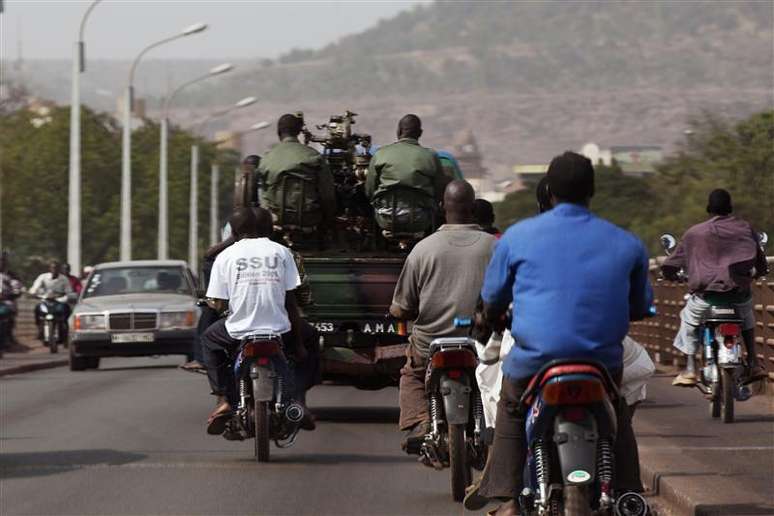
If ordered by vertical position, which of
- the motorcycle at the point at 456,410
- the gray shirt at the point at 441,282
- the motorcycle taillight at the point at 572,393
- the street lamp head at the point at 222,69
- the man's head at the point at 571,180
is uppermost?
the street lamp head at the point at 222,69

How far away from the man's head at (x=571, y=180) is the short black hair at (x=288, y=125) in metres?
9.55

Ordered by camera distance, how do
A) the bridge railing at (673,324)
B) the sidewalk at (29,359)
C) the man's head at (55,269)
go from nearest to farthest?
the bridge railing at (673,324), the sidewalk at (29,359), the man's head at (55,269)

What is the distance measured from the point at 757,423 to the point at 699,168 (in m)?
91.6

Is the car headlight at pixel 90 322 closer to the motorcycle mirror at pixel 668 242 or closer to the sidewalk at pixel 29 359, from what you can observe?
the sidewalk at pixel 29 359

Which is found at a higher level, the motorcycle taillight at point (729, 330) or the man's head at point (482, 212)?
the man's head at point (482, 212)

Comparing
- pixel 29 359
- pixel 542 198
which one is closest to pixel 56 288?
pixel 29 359

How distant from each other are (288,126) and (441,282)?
6.25 metres

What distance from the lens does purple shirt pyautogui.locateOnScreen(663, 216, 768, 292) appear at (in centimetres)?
1594

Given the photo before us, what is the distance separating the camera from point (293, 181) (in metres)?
17.6

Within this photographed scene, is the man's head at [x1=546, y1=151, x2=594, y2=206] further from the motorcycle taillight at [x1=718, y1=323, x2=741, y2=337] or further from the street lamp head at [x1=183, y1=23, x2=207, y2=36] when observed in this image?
the street lamp head at [x1=183, y1=23, x2=207, y2=36]

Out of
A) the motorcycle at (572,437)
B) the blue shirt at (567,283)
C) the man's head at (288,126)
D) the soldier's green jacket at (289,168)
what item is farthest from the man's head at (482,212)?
the motorcycle at (572,437)

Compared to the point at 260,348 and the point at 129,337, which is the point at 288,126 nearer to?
the point at 260,348

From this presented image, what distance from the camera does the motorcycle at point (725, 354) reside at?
15953 millimetres

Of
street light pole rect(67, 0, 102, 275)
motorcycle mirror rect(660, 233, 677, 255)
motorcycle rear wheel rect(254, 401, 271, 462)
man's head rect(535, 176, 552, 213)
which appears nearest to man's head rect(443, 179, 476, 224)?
man's head rect(535, 176, 552, 213)
